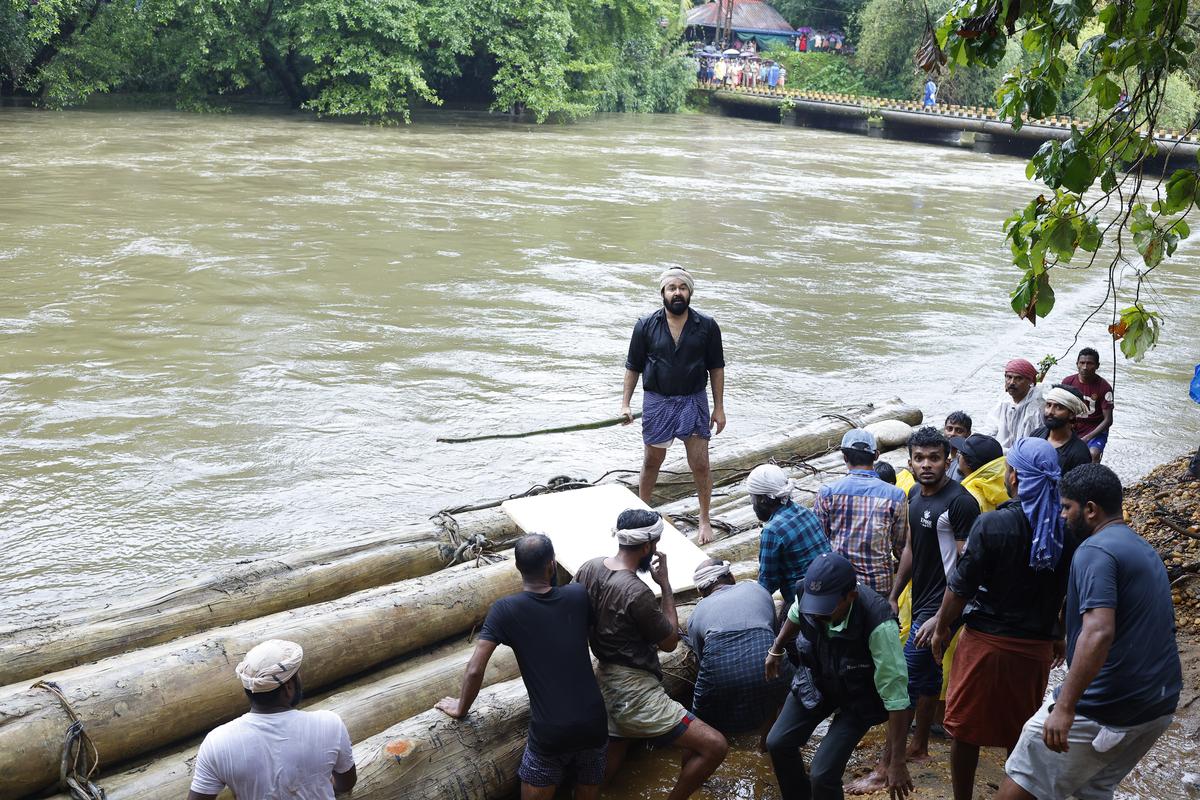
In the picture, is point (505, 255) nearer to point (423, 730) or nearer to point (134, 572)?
point (134, 572)

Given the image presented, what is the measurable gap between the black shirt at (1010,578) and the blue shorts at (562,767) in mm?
1663

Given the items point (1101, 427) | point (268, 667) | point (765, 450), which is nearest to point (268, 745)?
point (268, 667)

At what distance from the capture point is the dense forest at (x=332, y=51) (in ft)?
112

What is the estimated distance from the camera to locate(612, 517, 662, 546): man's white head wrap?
4.74 metres

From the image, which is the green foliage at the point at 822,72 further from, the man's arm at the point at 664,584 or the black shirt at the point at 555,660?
the black shirt at the point at 555,660

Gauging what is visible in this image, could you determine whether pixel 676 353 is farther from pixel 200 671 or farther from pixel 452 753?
pixel 200 671

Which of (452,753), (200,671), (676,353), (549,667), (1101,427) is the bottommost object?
(452,753)

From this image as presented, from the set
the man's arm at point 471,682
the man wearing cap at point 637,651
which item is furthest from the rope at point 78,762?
the man wearing cap at point 637,651

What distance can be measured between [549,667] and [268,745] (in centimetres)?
122

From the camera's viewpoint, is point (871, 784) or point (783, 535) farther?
point (783, 535)

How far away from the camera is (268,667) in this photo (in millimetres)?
3590

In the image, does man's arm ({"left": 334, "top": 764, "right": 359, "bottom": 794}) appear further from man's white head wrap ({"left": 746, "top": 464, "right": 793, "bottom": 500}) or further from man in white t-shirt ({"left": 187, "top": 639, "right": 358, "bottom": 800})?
man's white head wrap ({"left": 746, "top": 464, "right": 793, "bottom": 500})

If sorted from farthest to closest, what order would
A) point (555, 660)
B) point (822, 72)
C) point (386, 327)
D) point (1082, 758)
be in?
point (822, 72)
point (386, 327)
point (555, 660)
point (1082, 758)

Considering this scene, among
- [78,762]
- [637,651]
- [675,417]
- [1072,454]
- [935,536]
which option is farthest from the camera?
[675,417]
